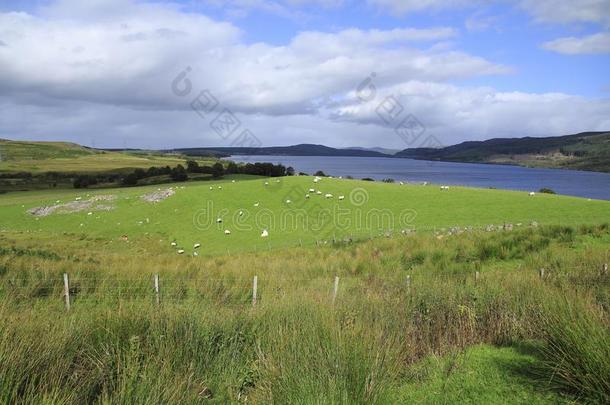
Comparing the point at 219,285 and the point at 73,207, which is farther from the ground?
the point at 219,285

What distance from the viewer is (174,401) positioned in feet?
10.9

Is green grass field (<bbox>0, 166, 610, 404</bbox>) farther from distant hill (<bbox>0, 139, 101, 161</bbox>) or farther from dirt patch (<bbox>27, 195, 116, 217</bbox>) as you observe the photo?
distant hill (<bbox>0, 139, 101, 161</bbox>)

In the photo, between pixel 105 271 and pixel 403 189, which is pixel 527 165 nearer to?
pixel 403 189

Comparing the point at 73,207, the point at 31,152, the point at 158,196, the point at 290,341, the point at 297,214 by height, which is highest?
the point at 31,152

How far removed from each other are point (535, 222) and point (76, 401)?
19.1 metres

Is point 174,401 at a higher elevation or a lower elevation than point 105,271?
higher

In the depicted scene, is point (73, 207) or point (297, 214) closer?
point (297, 214)

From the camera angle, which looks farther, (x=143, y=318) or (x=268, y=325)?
(x=268, y=325)

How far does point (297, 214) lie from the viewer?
2512cm

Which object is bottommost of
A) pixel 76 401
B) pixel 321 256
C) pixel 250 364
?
pixel 321 256

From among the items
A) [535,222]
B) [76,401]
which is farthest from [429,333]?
[535,222]

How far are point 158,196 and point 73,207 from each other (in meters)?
7.30

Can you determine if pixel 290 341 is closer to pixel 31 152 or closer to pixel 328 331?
pixel 328 331

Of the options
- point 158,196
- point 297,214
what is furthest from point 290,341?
point 158,196
